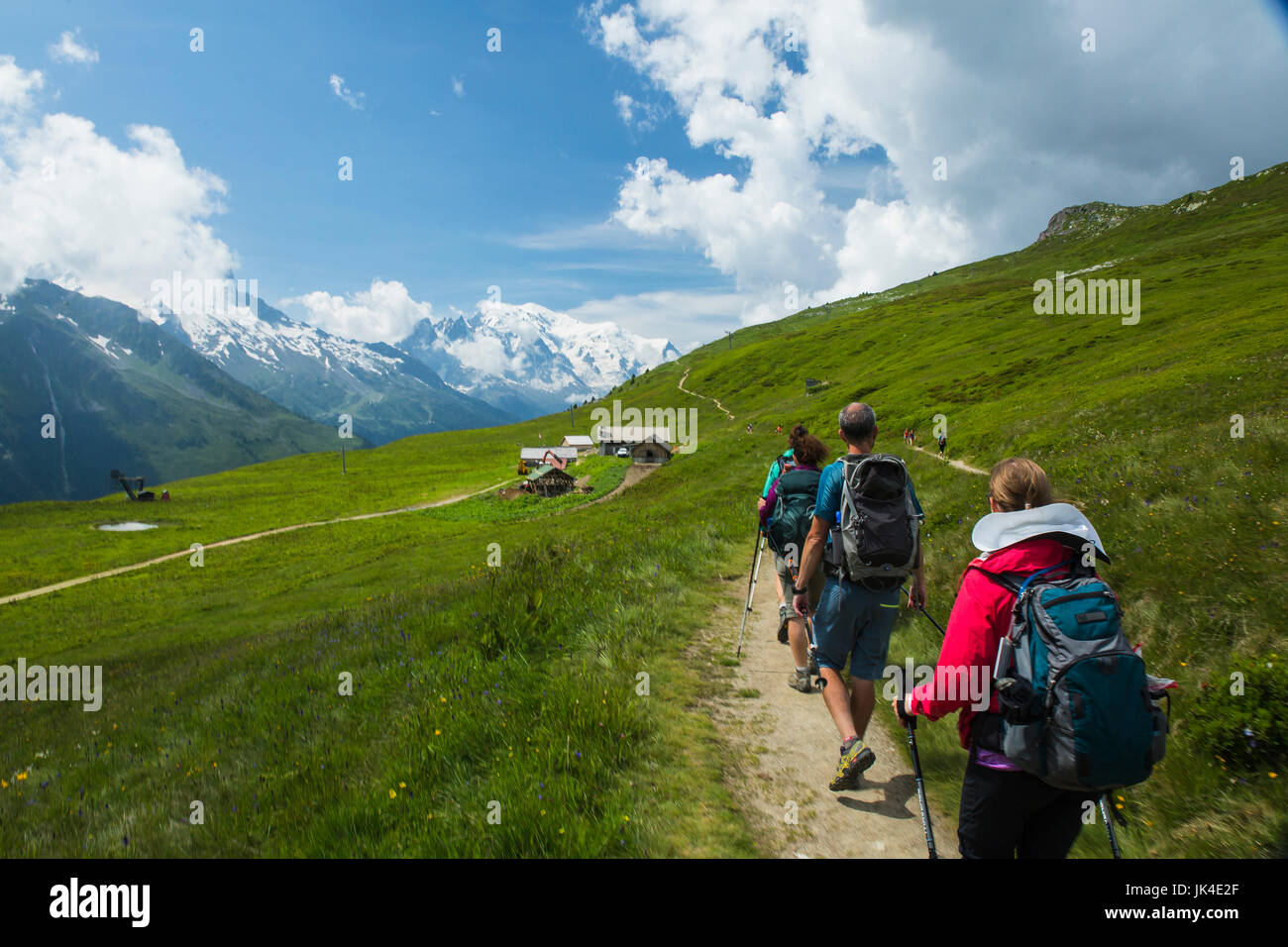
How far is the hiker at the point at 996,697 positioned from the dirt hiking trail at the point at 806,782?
1541 millimetres

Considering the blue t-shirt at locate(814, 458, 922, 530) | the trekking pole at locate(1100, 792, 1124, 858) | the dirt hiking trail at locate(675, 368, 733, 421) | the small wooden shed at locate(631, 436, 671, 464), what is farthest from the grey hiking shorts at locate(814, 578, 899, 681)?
the dirt hiking trail at locate(675, 368, 733, 421)

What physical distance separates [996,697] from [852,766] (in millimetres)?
2668

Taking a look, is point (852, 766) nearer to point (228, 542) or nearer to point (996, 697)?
point (996, 697)

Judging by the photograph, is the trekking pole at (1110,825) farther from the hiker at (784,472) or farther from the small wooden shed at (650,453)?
the small wooden shed at (650,453)

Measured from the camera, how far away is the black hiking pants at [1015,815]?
3150mm

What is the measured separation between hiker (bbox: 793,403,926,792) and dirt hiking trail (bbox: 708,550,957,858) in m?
0.32

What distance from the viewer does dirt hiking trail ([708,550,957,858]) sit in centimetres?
468

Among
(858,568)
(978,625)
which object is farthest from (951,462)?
(978,625)

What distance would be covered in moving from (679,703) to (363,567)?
1417 inches

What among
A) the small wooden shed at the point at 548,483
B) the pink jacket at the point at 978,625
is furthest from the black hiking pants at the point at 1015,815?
the small wooden shed at the point at 548,483

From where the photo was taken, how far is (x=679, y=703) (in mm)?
6668

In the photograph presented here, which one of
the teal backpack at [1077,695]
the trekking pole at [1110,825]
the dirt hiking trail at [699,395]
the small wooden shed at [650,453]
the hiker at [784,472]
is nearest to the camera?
the teal backpack at [1077,695]

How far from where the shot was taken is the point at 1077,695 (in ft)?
8.71
